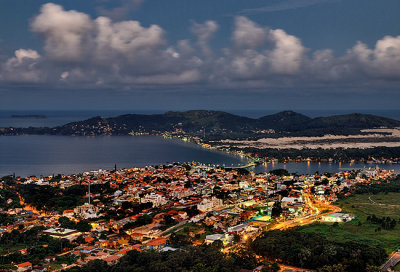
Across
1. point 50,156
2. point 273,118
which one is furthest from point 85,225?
point 273,118

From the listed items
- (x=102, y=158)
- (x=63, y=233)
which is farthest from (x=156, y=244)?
(x=102, y=158)

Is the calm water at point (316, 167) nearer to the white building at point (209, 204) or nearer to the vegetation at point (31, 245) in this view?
the white building at point (209, 204)

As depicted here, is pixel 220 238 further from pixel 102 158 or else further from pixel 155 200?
pixel 102 158

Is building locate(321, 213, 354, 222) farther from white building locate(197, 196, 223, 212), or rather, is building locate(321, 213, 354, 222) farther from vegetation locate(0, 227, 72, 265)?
vegetation locate(0, 227, 72, 265)

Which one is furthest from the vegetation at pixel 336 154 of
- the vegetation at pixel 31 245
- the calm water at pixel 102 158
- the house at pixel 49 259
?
the house at pixel 49 259

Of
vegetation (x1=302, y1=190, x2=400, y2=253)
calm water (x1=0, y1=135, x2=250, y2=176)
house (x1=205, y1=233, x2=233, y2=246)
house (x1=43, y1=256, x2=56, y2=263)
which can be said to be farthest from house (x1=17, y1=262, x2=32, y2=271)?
calm water (x1=0, y1=135, x2=250, y2=176)

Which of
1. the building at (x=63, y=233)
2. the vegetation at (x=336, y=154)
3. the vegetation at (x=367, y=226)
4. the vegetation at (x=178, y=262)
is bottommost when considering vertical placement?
the vegetation at (x=367, y=226)
